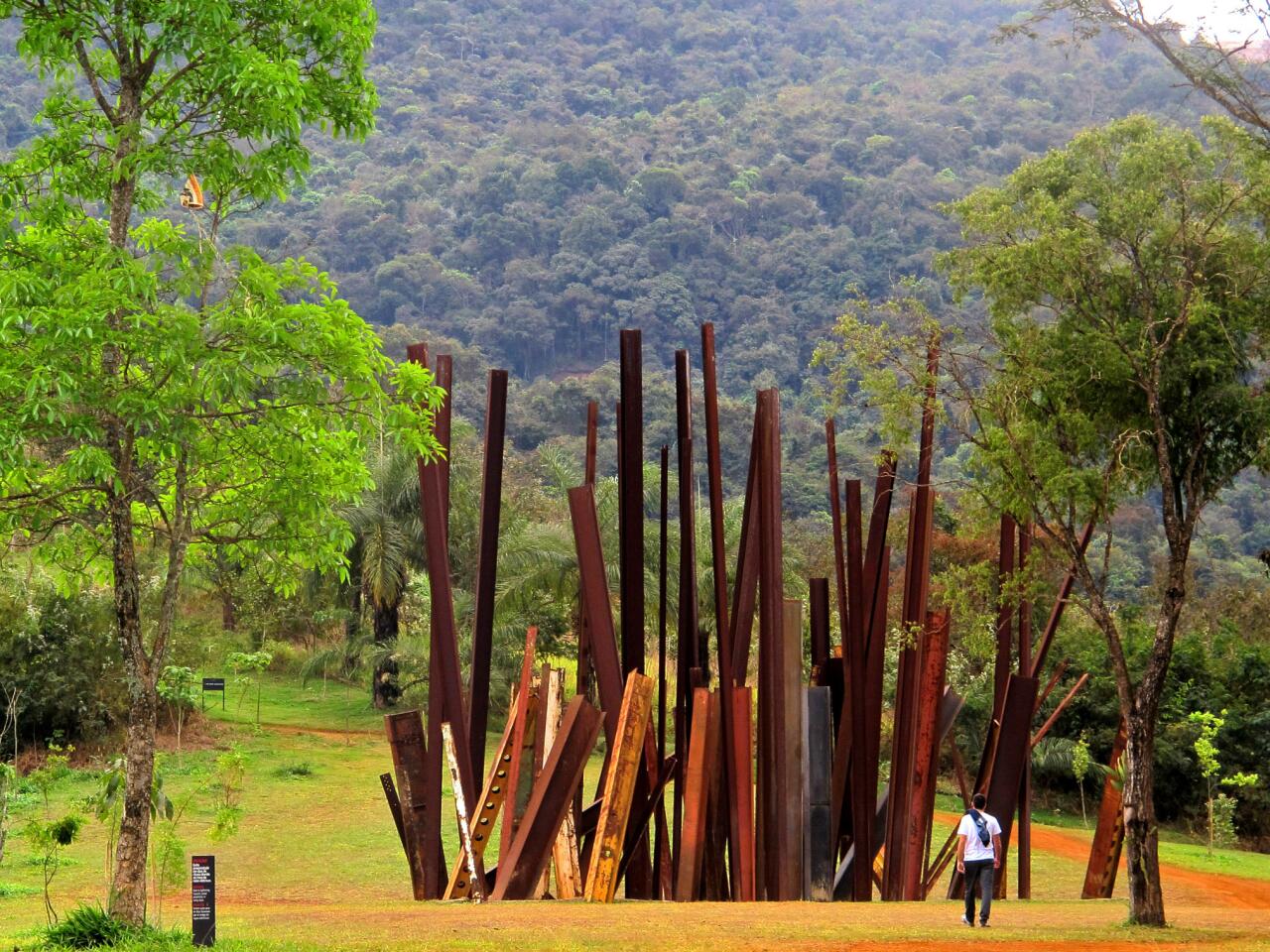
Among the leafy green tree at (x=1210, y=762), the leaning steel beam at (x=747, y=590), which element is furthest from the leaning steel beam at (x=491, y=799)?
the leafy green tree at (x=1210, y=762)

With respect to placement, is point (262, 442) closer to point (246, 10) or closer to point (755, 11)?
point (246, 10)

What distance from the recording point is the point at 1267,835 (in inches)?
1057

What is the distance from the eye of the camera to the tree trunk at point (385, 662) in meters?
30.1

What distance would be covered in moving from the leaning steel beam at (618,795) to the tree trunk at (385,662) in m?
18.6

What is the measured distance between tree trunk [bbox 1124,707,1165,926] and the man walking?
3.25 ft

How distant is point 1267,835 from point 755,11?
122 metres

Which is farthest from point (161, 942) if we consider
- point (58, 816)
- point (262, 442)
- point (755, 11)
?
point (755, 11)

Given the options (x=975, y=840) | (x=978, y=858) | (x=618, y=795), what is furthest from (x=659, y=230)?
(x=978, y=858)

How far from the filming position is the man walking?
1035cm

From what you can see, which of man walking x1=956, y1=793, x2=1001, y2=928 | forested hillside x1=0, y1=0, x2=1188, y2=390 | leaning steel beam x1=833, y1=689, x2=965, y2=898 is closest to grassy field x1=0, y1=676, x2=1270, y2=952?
man walking x1=956, y1=793, x2=1001, y2=928

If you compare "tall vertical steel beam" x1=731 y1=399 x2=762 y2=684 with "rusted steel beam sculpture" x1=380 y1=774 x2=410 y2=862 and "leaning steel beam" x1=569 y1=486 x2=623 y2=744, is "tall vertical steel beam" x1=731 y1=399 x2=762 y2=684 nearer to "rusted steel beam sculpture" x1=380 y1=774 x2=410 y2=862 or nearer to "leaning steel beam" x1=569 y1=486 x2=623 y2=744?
"leaning steel beam" x1=569 y1=486 x2=623 y2=744

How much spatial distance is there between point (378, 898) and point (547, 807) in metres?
3.28

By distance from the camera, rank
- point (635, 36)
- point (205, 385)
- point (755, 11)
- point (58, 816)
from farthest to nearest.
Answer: point (755, 11) < point (635, 36) < point (58, 816) < point (205, 385)

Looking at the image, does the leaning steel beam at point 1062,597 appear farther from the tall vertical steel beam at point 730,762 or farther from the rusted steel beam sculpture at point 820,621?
the tall vertical steel beam at point 730,762
